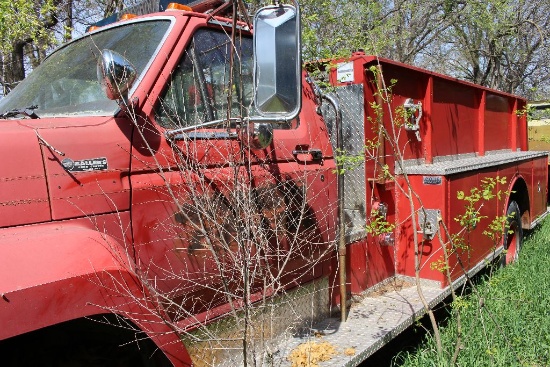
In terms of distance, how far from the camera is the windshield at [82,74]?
2.44 m

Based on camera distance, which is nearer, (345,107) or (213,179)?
(213,179)

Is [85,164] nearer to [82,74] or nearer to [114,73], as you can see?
[114,73]

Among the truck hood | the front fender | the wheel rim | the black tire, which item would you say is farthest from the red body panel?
the truck hood

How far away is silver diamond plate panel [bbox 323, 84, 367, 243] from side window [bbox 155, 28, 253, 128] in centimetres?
118

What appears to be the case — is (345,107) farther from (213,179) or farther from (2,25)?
(2,25)

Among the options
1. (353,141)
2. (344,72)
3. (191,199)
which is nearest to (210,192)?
(191,199)

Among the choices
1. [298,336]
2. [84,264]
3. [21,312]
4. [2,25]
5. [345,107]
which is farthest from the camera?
[2,25]

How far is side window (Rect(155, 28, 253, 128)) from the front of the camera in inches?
96.0

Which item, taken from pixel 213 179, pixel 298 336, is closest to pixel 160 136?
pixel 213 179

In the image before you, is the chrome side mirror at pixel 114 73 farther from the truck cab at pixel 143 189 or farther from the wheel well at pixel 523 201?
the wheel well at pixel 523 201

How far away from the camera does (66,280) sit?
174 cm

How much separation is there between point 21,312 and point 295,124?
195 centimetres

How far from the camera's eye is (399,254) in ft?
14.0

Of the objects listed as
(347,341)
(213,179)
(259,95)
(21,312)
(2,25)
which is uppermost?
(2,25)
